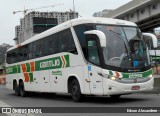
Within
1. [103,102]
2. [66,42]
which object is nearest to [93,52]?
[103,102]

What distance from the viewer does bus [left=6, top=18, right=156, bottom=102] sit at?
43.6 ft

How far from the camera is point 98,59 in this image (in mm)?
13570

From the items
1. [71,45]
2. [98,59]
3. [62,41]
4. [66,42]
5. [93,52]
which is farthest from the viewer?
[62,41]

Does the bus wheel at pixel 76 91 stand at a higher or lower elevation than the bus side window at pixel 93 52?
lower

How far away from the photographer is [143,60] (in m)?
14.0

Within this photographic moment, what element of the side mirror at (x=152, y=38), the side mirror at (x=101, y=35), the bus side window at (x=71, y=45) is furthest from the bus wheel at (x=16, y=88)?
the side mirror at (x=101, y=35)

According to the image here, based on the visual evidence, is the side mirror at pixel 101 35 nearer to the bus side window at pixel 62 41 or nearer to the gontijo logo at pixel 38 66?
the bus side window at pixel 62 41

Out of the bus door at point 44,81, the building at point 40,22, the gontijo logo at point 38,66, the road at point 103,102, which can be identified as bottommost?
the road at point 103,102

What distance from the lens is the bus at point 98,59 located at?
1329 centimetres

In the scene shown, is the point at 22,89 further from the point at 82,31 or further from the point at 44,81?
the point at 82,31

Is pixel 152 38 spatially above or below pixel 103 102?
above

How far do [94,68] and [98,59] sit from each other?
1.35 ft

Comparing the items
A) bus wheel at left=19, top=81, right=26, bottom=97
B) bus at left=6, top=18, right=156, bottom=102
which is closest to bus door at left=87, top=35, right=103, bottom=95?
bus at left=6, top=18, right=156, bottom=102

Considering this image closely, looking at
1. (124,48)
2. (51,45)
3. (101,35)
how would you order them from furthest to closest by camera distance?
(51,45) → (124,48) → (101,35)
